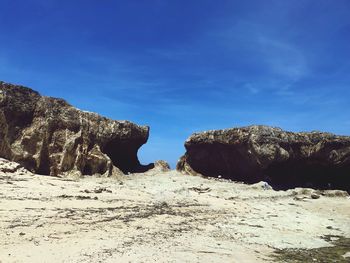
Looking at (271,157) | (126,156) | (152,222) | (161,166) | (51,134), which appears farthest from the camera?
(161,166)

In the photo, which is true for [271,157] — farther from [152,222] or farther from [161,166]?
[152,222]

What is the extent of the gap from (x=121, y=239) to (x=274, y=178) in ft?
70.4

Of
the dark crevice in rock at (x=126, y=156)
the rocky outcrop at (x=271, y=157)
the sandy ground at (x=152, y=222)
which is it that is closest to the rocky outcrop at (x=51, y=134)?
the dark crevice in rock at (x=126, y=156)

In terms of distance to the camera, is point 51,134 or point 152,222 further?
point 51,134

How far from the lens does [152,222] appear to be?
13883 mm

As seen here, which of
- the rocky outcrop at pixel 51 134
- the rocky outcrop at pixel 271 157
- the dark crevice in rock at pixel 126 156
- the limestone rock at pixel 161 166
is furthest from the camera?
the limestone rock at pixel 161 166

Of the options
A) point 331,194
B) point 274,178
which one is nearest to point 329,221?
point 331,194

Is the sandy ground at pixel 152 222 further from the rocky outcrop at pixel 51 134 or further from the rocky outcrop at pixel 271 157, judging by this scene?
the rocky outcrop at pixel 271 157

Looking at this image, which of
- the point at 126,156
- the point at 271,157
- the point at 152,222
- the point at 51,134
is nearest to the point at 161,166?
the point at 126,156

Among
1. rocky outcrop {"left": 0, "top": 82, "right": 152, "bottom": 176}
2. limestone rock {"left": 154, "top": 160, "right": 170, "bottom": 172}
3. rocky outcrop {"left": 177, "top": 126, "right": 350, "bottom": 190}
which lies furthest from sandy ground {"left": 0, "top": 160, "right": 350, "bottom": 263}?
limestone rock {"left": 154, "top": 160, "right": 170, "bottom": 172}

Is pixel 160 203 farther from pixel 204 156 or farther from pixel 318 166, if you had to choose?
pixel 318 166

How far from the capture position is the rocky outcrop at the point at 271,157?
28688 mm

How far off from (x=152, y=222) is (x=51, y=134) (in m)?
12.3

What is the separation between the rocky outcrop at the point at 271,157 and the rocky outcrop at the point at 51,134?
779 cm
